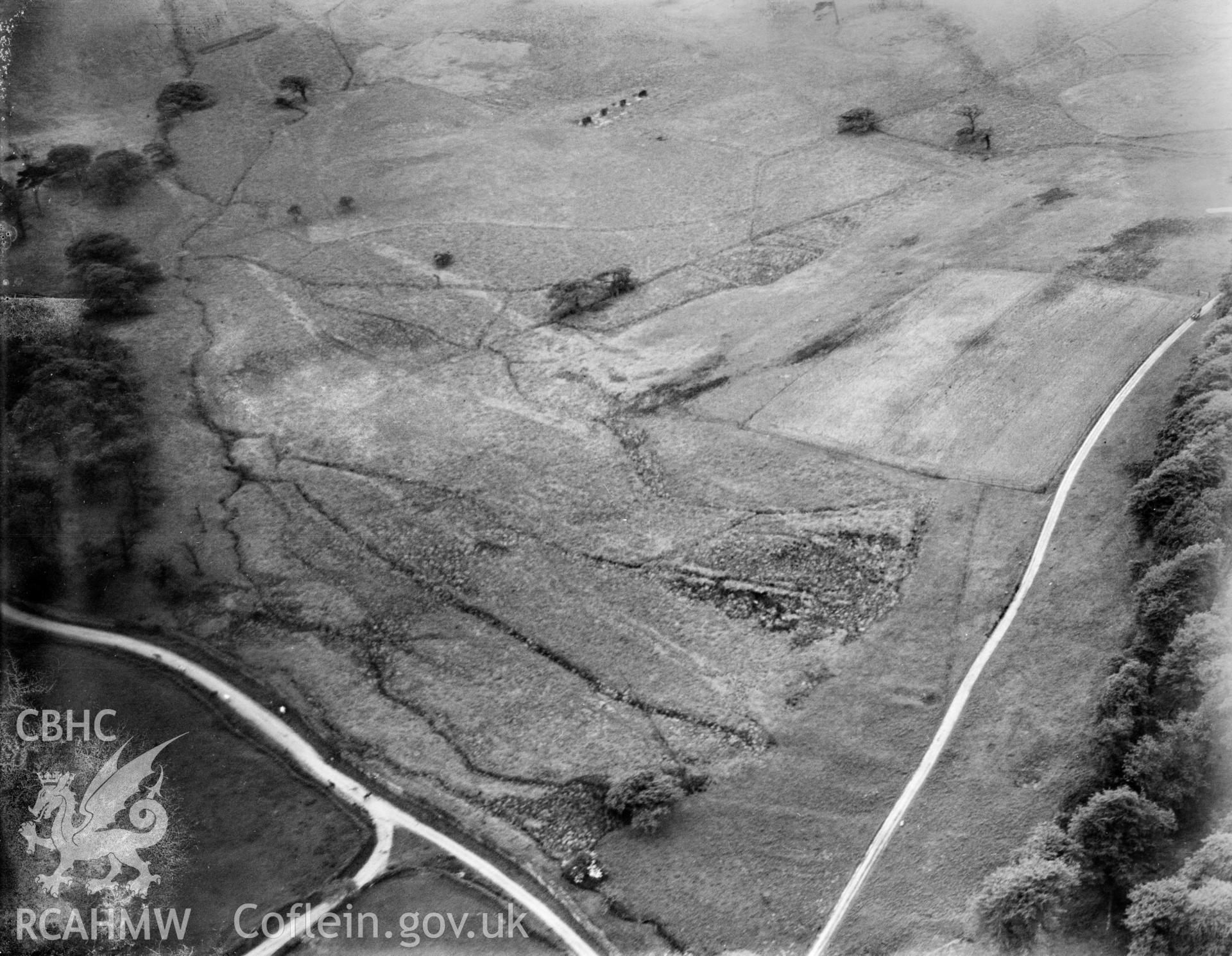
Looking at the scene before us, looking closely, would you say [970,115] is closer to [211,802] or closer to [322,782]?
[322,782]

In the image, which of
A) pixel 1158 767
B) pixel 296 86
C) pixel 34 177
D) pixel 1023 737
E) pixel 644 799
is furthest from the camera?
pixel 296 86

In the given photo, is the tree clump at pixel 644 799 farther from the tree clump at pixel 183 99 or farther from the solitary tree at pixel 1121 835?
the tree clump at pixel 183 99

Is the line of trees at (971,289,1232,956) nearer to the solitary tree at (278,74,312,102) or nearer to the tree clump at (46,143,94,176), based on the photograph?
the solitary tree at (278,74,312,102)

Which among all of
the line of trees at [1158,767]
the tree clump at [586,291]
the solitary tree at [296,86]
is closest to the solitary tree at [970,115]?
the tree clump at [586,291]

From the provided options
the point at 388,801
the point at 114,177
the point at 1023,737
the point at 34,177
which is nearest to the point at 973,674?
the point at 1023,737

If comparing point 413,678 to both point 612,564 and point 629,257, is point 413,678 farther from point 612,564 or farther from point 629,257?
point 629,257
